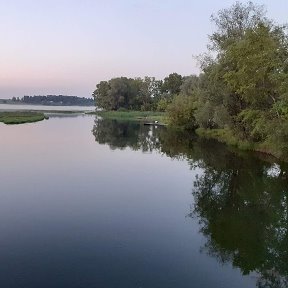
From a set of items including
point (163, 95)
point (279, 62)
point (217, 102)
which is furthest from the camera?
point (163, 95)

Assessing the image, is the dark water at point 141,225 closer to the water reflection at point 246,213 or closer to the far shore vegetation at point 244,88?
the water reflection at point 246,213

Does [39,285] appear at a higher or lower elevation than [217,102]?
lower

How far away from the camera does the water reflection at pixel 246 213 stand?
12461mm

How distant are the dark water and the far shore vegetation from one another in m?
5.34

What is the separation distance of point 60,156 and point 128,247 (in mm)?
21592

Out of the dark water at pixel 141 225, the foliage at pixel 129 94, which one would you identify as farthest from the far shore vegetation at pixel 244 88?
the foliage at pixel 129 94

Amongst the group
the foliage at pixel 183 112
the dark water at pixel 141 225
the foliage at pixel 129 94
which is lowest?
the dark water at pixel 141 225

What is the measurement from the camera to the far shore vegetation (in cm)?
A: 2869

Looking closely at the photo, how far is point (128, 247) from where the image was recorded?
514 inches

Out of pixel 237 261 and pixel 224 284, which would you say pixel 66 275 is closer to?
pixel 224 284

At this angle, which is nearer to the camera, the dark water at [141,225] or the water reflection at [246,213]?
the dark water at [141,225]

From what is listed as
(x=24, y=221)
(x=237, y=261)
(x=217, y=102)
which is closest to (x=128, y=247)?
(x=237, y=261)

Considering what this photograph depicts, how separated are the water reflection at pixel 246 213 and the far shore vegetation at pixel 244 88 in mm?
3746

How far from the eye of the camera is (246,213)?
58.2 ft
